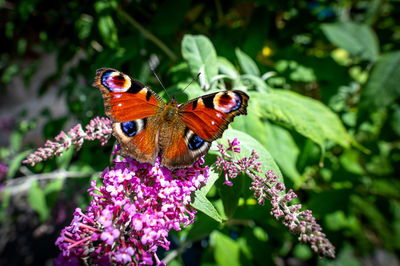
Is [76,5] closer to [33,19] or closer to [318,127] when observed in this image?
[33,19]

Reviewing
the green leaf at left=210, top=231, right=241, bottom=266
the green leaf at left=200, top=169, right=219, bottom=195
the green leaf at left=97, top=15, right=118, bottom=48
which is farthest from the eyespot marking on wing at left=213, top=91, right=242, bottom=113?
the green leaf at left=210, top=231, right=241, bottom=266

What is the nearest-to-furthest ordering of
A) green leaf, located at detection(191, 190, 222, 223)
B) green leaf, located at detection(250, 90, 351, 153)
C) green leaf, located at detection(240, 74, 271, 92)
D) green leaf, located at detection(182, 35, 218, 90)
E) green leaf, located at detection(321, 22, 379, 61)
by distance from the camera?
green leaf, located at detection(191, 190, 222, 223)
green leaf, located at detection(250, 90, 351, 153)
green leaf, located at detection(182, 35, 218, 90)
green leaf, located at detection(240, 74, 271, 92)
green leaf, located at detection(321, 22, 379, 61)

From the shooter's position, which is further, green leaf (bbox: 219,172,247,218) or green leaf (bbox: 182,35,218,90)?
green leaf (bbox: 182,35,218,90)

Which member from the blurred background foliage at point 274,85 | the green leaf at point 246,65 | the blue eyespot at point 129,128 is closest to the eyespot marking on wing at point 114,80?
the blue eyespot at point 129,128

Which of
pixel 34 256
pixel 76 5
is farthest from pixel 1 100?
pixel 76 5

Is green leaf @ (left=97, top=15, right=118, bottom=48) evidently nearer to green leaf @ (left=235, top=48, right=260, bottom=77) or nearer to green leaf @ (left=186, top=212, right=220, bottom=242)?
green leaf @ (left=235, top=48, right=260, bottom=77)

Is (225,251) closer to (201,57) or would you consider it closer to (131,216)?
(131,216)
